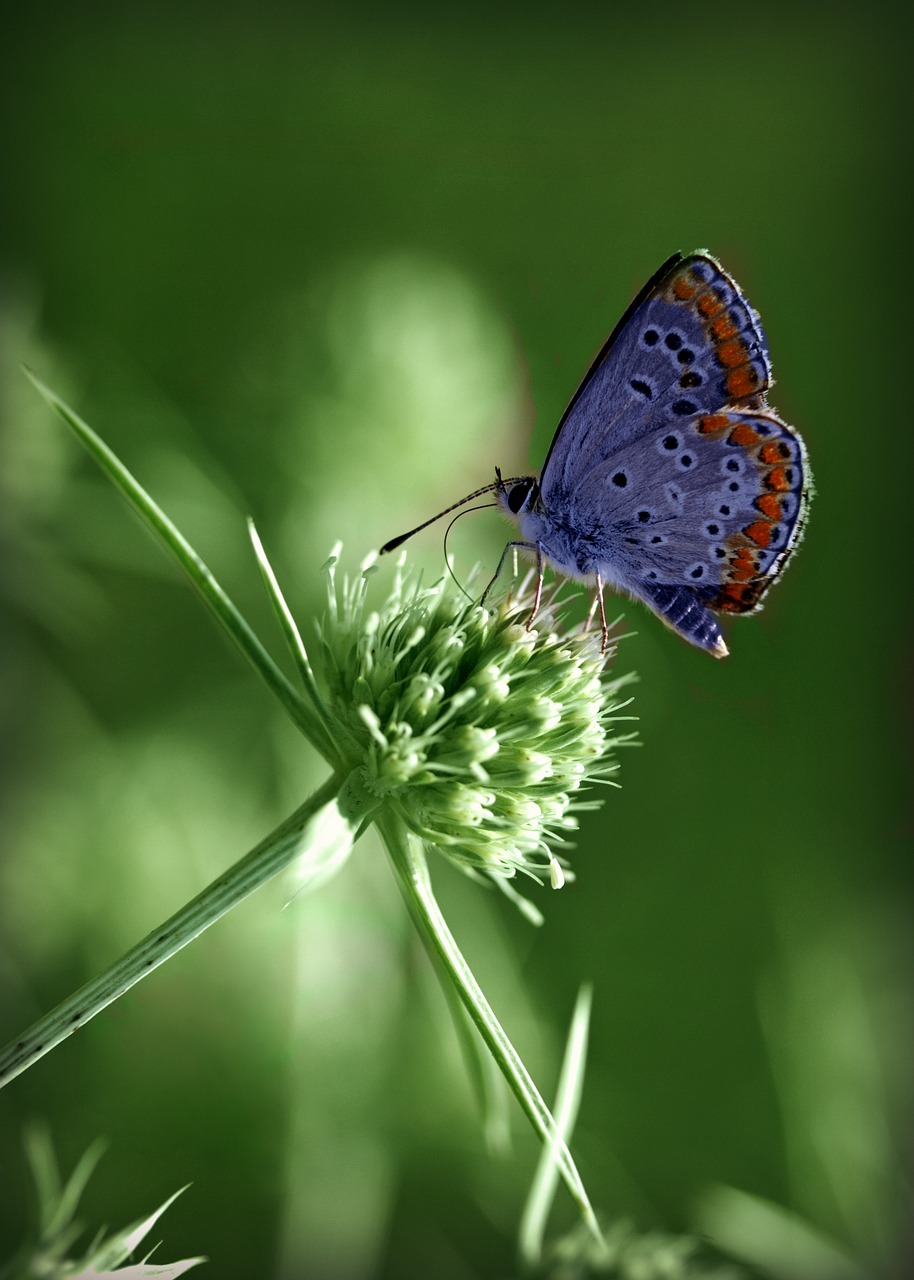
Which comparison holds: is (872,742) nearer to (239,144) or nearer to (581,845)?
(581,845)

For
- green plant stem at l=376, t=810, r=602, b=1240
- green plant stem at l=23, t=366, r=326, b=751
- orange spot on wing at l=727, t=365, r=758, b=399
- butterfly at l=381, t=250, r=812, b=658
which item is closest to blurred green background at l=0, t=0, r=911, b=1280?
green plant stem at l=376, t=810, r=602, b=1240

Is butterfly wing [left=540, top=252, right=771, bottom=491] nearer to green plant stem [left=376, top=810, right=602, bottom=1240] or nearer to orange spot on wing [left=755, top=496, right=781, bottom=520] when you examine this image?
orange spot on wing [left=755, top=496, right=781, bottom=520]

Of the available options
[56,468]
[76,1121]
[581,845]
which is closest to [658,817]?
[581,845]

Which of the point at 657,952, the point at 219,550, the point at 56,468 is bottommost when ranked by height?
the point at 657,952

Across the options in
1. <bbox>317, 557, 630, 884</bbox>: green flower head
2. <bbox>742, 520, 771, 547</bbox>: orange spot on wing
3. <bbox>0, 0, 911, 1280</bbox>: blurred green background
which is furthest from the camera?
<bbox>0, 0, 911, 1280</bbox>: blurred green background

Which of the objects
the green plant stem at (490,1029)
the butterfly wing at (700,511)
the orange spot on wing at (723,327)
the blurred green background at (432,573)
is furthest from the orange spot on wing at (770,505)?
the blurred green background at (432,573)

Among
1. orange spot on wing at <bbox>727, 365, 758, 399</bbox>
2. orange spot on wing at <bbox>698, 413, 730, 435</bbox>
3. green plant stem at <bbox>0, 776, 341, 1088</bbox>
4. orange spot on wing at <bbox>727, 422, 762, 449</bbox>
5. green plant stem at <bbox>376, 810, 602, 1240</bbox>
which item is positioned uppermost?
green plant stem at <bbox>0, 776, 341, 1088</bbox>

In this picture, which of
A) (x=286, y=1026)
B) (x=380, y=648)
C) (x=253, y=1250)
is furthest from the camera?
(x=253, y=1250)
